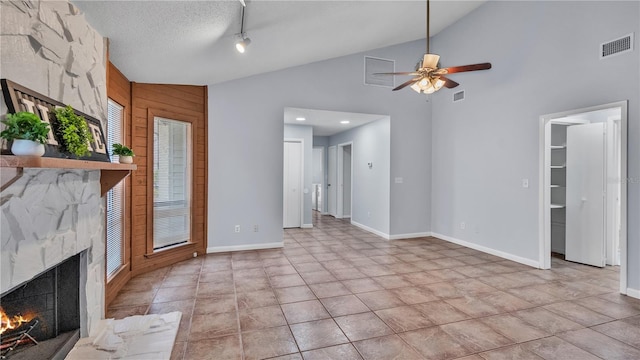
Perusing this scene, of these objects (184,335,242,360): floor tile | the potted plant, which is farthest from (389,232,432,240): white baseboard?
the potted plant

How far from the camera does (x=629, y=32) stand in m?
3.23

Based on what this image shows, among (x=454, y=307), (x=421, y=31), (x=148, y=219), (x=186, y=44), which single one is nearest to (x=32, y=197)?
(x=186, y=44)

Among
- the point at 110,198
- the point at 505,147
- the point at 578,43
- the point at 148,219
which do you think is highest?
the point at 578,43

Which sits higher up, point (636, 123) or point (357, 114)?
point (357, 114)

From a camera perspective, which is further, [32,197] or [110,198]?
[110,198]

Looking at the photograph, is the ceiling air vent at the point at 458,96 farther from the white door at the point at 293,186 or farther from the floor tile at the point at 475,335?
the floor tile at the point at 475,335

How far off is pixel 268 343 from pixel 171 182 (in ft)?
9.43

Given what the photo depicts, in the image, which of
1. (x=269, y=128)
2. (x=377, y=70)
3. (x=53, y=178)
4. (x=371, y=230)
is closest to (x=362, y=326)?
(x=53, y=178)

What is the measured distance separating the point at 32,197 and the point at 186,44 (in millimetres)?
2050

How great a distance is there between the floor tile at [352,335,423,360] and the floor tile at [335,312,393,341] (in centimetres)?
7

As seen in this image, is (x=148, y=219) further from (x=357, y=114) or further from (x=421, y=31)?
(x=421, y=31)

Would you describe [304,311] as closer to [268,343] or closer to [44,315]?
[268,343]

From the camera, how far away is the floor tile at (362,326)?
2.48 metres

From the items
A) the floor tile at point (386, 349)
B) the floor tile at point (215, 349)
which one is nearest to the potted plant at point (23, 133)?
the floor tile at point (215, 349)
